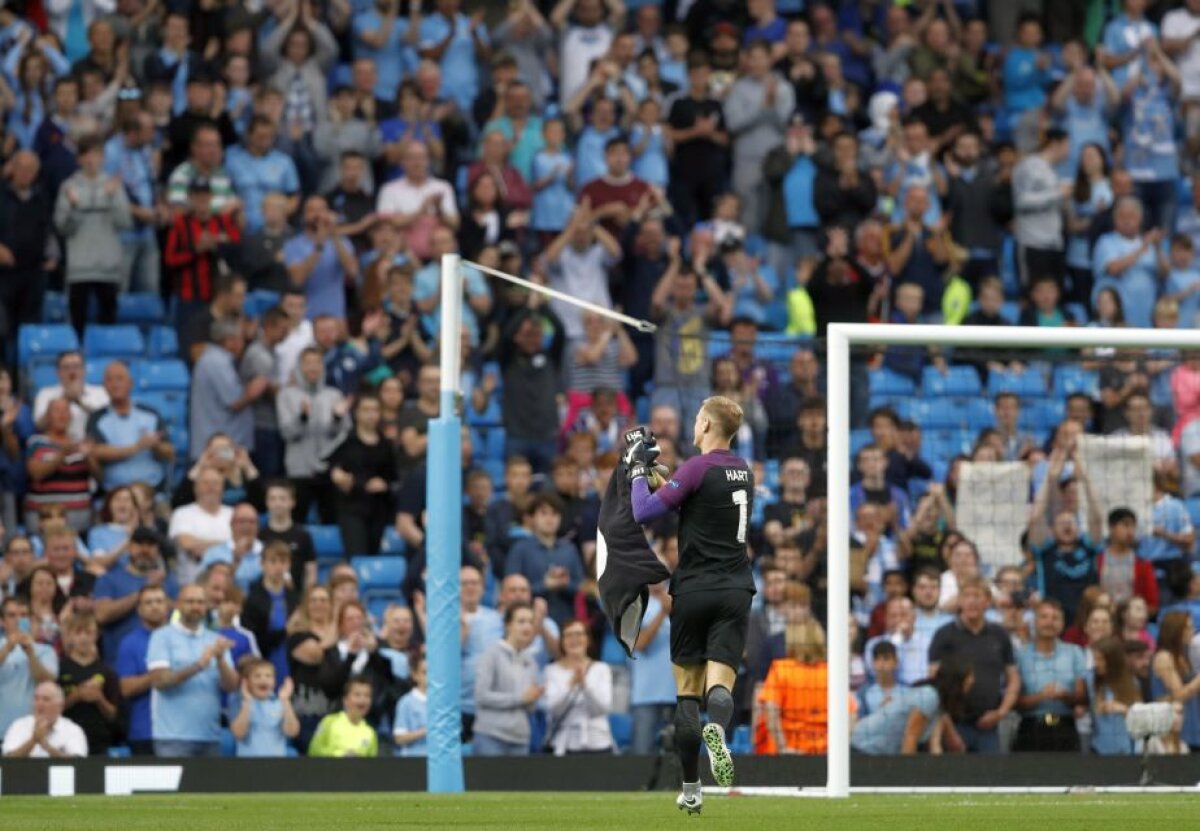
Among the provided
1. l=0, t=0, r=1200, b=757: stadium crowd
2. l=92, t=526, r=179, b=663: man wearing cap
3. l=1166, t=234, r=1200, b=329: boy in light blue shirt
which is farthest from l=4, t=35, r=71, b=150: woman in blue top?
l=1166, t=234, r=1200, b=329: boy in light blue shirt

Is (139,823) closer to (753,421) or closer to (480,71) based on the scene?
(753,421)

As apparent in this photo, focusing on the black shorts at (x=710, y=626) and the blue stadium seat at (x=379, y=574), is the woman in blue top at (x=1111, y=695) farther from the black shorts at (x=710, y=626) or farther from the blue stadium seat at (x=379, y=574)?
the blue stadium seat at (x=379, y=574)

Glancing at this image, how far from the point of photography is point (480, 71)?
886 inches

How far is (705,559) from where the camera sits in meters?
11.4

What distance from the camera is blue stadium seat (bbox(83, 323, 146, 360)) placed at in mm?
20094

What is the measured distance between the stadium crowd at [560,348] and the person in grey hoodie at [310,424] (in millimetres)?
38

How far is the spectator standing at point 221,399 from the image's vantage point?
62.5 feet

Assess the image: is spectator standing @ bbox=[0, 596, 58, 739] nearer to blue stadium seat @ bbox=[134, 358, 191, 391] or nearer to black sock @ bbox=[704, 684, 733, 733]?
blue stadium seat @ bbox=[134, 358, 191, 391]

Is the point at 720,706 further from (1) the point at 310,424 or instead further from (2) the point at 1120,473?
(1) the point at 310,424

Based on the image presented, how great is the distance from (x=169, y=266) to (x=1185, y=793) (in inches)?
395

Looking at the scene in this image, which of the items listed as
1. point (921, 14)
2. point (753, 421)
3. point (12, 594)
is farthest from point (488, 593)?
point (921, 14)

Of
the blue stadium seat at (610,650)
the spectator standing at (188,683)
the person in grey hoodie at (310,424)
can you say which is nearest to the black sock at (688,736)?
the spectator standing at (188,683)

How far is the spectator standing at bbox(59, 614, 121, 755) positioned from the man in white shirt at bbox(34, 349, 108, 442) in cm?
259

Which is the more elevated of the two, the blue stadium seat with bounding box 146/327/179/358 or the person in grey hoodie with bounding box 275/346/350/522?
the blue stadium seat with bounding box 146/327/179/358
